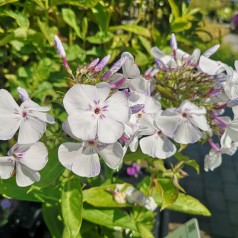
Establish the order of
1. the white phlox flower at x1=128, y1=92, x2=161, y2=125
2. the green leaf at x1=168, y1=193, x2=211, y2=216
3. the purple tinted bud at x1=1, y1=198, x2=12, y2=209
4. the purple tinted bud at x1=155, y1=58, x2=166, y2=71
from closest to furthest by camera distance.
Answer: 1. the white phlox flower at x1=128, y1=92, x2=161, y2=125
2. the purple tinted bud at x1=155, y1=58, x2=166, y2=71
3. the green leaf at x1=168, y1=193, x2=211, y2=216
4. the purple tinted bud at x1=1, y1=198, x2=12, y2=209

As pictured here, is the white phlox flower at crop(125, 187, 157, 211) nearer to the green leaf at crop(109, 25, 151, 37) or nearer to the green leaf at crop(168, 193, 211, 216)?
the green leaf at crop(168, 193, 211, 216)

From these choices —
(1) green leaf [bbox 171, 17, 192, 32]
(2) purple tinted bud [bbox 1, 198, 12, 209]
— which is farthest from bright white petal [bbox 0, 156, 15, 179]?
(2) purple tinted bud [bbox 1, 198, 12, 209]

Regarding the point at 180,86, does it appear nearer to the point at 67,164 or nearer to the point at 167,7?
the point at 67,164

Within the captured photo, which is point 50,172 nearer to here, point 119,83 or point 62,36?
point 119,83

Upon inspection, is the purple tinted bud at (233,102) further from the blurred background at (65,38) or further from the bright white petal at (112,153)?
the blurred background at (65,38)

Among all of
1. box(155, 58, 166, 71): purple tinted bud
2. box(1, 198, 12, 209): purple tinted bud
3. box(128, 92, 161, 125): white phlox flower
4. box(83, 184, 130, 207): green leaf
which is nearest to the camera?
box(128, 92, 161, 125): white phlox flower

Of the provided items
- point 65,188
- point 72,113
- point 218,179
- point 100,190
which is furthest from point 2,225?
point 218,179

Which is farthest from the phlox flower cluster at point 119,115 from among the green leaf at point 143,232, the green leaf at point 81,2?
the green leaf at point 143,232
